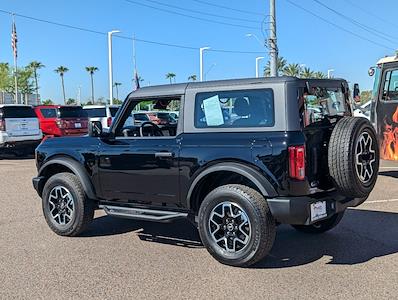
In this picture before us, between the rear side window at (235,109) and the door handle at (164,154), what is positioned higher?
the rear side window at (235,109)

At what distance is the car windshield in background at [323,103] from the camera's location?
5.29 meters

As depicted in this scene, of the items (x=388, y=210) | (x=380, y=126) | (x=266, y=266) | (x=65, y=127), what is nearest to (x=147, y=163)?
(x=266, y=266)

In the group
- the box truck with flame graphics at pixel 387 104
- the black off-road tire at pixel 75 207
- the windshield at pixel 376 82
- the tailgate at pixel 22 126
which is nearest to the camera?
the black off-road tire at pixel 75 207

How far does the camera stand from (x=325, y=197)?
17.1 ft

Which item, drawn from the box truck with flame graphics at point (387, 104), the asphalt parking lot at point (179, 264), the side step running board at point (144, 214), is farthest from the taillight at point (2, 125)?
the box truck with flame graphics at point (387, 104)

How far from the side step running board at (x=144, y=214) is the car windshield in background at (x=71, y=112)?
13.1m

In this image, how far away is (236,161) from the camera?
5.12m

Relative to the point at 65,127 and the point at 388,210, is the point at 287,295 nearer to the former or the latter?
the point at 388,210

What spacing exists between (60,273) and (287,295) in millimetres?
2232

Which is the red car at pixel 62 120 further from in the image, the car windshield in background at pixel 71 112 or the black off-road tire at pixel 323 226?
the black off-road tire at pixel 323 226

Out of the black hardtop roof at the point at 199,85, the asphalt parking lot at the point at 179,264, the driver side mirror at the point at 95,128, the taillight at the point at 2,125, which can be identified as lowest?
the asphalt parking lot at the point at 179,264

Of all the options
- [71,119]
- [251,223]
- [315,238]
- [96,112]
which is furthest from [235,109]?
[96,112]

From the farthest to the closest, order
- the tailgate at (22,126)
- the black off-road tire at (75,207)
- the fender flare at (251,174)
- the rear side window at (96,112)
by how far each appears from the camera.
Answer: the rear side window at (96,112)
the tailgate at (22,126)
the black off-road tire at (75,207)
the fender flare at (251,174)

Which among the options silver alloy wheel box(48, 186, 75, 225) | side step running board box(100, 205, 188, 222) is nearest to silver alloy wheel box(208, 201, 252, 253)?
side step running board box(100, 205, 188, 222)
